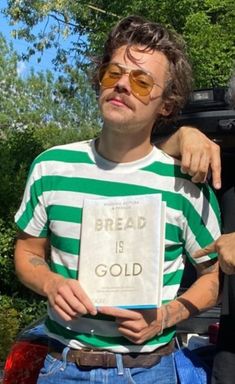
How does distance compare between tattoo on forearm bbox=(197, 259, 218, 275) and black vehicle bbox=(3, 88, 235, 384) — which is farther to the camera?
black vehicle bbox=(3, 88, 235, 384)

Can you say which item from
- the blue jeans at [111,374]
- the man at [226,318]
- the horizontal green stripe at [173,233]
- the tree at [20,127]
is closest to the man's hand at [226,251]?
the man at [226,318]

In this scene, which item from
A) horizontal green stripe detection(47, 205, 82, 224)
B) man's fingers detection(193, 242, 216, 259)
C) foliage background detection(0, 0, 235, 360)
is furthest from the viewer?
foliage background detection(0, 0, 235, 360)

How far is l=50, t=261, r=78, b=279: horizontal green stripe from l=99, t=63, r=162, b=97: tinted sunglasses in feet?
1.96

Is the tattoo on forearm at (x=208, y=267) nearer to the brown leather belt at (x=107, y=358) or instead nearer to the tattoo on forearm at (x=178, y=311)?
the tattoo on forearm at (x=178, y=311)

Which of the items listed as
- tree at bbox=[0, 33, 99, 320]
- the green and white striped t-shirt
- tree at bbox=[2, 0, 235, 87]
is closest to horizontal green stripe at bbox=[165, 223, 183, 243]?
the green and white striped t-shirt

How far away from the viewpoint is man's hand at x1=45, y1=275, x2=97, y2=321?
2354 mm

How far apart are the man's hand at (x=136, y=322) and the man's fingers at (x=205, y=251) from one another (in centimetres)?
22

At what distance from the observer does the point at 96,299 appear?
238 centimetres

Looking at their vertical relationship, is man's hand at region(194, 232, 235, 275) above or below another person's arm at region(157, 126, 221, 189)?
below

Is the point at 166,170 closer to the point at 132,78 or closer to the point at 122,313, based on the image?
the point at 132,78

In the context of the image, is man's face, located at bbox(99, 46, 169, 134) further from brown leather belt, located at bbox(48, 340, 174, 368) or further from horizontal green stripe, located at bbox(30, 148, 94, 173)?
brown leather belt, located at bbox(48, 340, 174, 368)

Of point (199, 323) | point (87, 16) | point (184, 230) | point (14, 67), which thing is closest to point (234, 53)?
point (87, 16)

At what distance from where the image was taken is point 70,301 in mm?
2355

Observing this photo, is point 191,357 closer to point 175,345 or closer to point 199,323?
point 175,345
